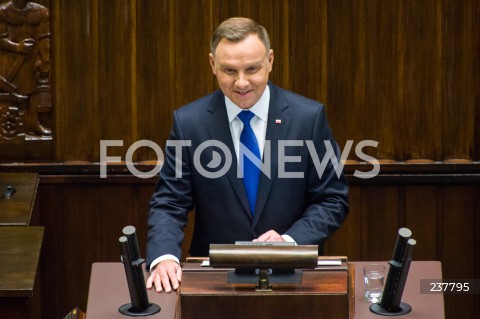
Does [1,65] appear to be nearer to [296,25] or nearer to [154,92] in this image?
[154,92]

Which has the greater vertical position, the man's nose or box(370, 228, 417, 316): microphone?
the man's nose

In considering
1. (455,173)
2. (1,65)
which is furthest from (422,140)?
(1,65)

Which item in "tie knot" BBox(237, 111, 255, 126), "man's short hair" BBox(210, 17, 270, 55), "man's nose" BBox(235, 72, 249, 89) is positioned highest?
"man's short hair" BBox(210, 17, 270, 55)

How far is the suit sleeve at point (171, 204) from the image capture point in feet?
11.3

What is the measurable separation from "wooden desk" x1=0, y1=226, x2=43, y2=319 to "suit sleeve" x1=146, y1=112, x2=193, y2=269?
50 centimetres

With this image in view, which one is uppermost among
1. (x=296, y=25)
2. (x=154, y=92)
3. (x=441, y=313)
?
(x=296, y=25)

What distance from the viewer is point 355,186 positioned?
501 centimetres

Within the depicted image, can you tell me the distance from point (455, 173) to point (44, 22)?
2.04 metres

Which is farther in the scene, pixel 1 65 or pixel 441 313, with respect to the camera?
pixel 1 65

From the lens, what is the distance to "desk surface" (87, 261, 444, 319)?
2.90m

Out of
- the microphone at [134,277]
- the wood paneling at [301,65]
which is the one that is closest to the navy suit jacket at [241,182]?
the microphone at [134,277]

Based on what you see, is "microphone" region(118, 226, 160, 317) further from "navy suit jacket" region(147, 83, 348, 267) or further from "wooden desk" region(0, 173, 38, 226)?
"wooden desk" region(0, 173, 38, 226)

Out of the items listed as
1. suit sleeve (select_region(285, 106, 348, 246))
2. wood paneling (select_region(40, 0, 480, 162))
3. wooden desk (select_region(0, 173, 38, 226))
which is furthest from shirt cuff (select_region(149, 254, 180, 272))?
wood paneling (select_region(40, 0, 480, 162))

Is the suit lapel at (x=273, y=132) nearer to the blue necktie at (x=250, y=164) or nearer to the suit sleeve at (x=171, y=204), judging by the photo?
the blue necktie at (x=250, y=164)
